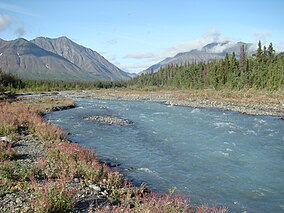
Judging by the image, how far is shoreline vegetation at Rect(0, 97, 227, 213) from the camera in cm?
842

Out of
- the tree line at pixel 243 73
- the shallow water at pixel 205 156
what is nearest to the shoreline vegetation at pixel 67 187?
the shallow water at pixel 205 156

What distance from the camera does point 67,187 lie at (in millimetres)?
10672

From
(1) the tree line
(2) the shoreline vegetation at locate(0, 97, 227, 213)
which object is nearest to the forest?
(1) the tree line

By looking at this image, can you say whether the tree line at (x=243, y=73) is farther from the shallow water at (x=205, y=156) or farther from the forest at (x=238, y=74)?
the shallow water at (x=205, y=156)

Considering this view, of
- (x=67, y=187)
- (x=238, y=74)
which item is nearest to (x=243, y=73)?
(x=238, y=74)

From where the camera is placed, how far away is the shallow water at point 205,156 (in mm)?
13477

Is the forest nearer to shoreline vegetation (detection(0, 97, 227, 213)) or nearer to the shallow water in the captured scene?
the shallow water

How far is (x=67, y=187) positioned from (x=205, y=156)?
11663mm

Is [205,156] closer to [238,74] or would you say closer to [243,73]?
[243,73]

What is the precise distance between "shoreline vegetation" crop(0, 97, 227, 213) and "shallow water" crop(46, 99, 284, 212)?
196 cm

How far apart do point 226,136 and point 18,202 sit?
2168 cm

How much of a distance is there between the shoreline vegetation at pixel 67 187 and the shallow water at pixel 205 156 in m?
1.96

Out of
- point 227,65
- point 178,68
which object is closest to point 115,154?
point 227,65

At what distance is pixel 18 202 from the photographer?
29.3 feet
